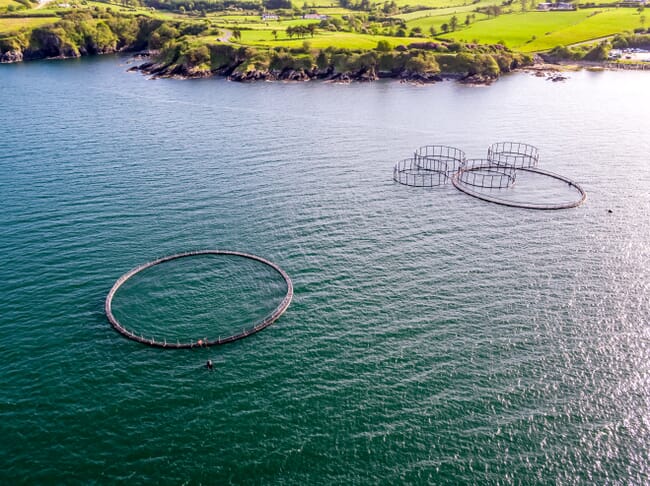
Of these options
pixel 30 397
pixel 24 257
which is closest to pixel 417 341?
pixel 30 397

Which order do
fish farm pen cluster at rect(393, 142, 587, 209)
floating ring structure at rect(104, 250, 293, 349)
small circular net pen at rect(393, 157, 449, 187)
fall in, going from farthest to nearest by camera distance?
small circular net pen at rect(393, 157, 449, 187), fish farm pen cluster at rect(393, 142, 587, 209), floating ring structure at rect(104, 250, 293, 349)

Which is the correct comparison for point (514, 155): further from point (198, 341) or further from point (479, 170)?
point (198, 341)

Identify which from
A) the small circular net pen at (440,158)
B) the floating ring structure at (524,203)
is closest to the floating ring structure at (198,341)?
the floating ring structure at (524,203)

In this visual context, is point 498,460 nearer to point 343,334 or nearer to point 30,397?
point 343,334

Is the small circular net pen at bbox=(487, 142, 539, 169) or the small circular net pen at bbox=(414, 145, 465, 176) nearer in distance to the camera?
the small circular net pen at bbox=(414, 145, 465, 176)

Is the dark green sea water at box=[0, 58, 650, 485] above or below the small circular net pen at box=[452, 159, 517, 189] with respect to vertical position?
below

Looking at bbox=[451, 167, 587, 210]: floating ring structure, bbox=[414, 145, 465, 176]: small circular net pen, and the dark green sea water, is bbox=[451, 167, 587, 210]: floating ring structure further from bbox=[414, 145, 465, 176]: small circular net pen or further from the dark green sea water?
bbox=[414, 145, 465, 176]: small circular net pen

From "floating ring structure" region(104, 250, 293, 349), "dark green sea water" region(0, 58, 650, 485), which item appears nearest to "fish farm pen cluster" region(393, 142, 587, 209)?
"dark green sea water" region(0, 58, 650, 485)
